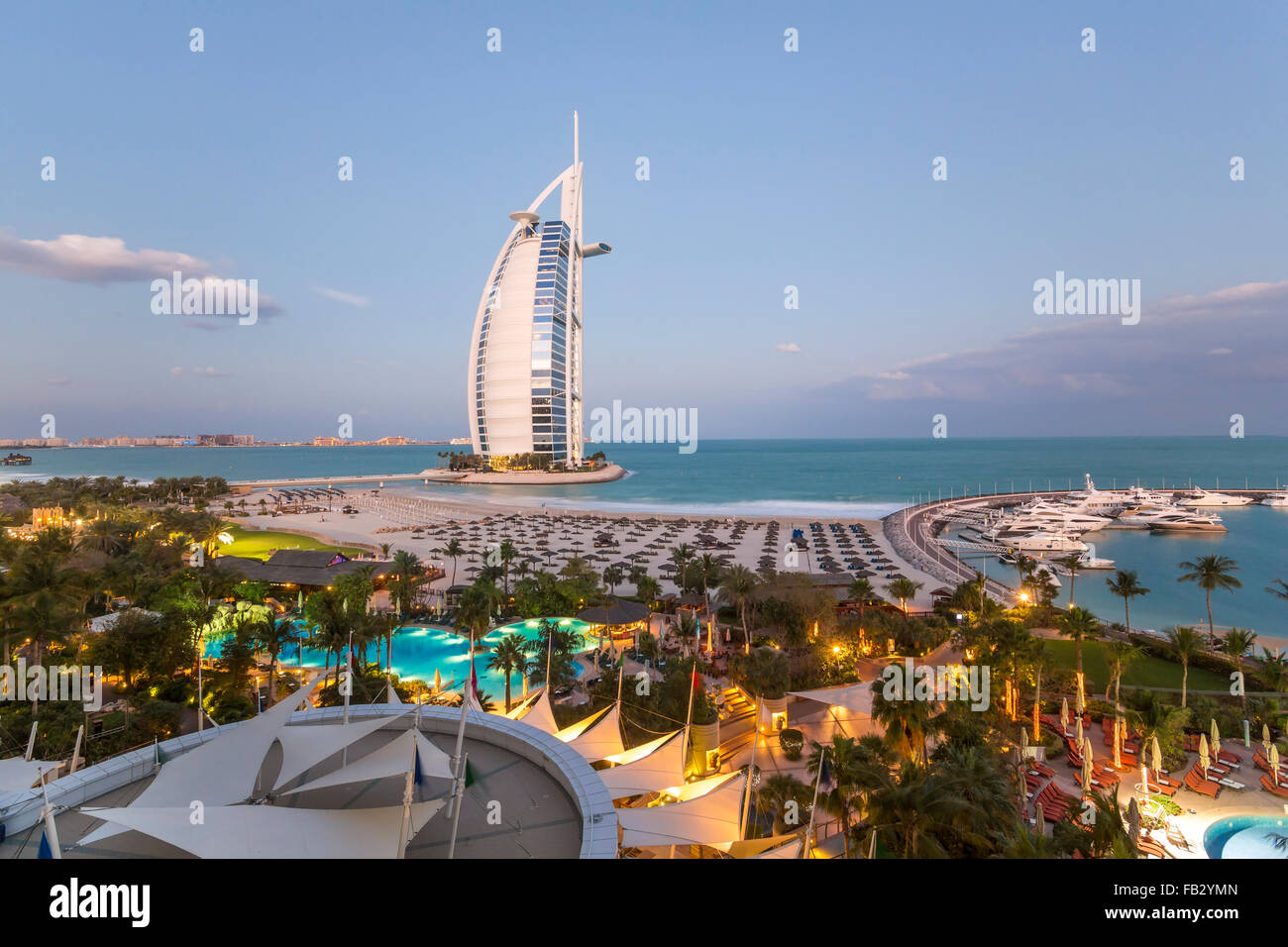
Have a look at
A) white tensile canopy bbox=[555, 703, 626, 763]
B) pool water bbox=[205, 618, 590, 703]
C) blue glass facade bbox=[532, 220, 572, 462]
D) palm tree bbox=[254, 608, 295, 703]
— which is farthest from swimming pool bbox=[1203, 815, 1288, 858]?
blue glass facade bbox=[532, 220, 572, 462]

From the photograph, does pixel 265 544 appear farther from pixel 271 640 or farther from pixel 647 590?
pixel 647 590

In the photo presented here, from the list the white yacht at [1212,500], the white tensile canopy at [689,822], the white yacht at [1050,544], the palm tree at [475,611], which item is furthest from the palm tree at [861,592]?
the white yacht at [1212,500]

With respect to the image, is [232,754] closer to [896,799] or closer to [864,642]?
[896,799]

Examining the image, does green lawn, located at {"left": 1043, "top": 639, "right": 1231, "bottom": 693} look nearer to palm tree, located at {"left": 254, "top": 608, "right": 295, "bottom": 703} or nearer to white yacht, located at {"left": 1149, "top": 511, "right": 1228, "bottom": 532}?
palm tree, located at {"left": 254, "top": 608, "right": 295, "bottom": 703}
